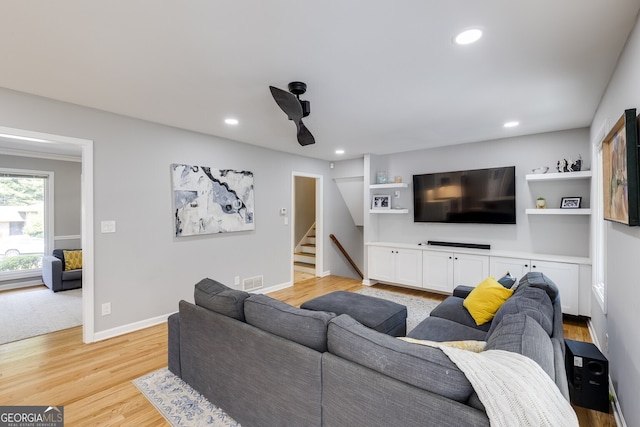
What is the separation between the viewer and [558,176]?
3.64 m

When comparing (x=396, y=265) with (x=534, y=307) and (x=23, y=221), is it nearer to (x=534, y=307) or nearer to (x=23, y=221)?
(x=534, y=307)

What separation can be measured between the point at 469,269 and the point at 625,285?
250cm

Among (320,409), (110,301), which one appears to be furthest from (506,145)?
(110,301)

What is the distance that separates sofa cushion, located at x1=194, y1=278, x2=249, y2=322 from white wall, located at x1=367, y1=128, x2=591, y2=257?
3.89 meters

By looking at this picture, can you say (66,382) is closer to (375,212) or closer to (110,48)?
(110,48)

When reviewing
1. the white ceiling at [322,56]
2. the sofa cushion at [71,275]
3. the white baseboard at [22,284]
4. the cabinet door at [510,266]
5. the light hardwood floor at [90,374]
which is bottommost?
the light hardwood floor at [90,374]

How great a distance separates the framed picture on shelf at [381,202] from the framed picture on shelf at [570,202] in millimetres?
2396

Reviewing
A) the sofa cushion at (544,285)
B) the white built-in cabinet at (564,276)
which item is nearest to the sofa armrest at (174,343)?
the sofa cushion at (544,285)

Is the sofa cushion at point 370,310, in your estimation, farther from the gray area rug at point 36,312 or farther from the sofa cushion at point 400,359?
the gray area rug at point 36,312

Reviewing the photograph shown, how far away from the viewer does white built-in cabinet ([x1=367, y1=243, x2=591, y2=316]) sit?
3.50 m

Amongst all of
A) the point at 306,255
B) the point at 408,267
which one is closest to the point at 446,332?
the point at 408,267

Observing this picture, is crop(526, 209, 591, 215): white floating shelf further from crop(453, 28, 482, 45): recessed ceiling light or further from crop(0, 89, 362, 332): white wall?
crop(0, 89, 362, 332): white wall

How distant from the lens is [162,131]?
3588 millimetres

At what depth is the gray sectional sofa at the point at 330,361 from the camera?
1121 millimetres
